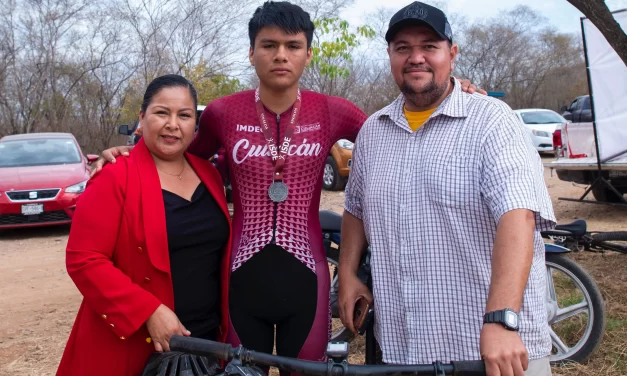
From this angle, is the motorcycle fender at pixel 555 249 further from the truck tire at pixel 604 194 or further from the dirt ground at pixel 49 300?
the truck tire at pixel 604 194

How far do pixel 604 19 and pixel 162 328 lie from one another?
394cm

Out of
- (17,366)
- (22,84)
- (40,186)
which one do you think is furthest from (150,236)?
(22,84)

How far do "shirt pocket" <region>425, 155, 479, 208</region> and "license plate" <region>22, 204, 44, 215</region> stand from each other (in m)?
8.47

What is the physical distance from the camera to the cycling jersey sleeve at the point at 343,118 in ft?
9.12

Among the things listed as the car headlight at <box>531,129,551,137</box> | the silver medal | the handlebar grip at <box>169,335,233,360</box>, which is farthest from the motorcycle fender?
the car headlight at <box>531,129,551,137</box>

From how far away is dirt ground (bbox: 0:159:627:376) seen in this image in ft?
13.7

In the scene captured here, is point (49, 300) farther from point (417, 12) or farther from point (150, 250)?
point (417, 12)

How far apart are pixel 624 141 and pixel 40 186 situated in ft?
28.0

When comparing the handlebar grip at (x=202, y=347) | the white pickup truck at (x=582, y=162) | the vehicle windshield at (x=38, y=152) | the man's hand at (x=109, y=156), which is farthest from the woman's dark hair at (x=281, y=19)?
the vehicle windshield at (x=38, y=152)

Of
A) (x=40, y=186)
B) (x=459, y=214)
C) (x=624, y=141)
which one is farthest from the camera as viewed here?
(x=40, y=186)

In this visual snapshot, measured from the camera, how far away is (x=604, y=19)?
436 centimetres

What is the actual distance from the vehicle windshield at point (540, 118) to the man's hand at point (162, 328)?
1974 centimetres

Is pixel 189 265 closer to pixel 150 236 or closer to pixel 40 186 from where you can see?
pixel 150 236

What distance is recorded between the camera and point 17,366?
4.27 meters
